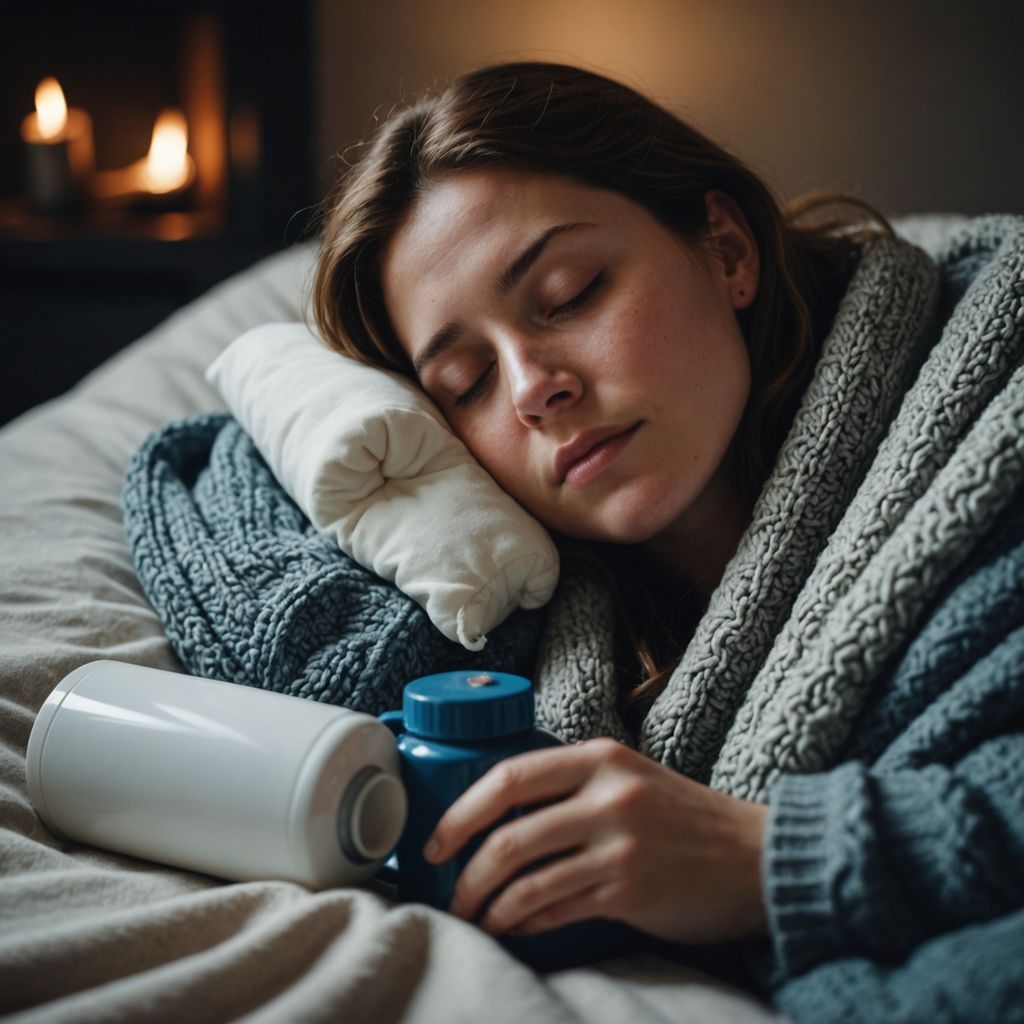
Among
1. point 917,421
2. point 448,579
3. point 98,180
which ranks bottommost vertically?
point 98,180

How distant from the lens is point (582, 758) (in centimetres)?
64

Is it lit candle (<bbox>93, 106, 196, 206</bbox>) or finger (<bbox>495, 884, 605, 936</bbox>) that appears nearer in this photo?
finger (<bbox>495, 884, 605, 936</bbox>)

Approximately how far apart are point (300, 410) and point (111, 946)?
0.50 m

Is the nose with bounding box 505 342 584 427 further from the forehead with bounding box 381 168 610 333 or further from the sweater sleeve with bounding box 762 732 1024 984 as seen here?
the sweater sleeve with bounding box 762 732 1024 984

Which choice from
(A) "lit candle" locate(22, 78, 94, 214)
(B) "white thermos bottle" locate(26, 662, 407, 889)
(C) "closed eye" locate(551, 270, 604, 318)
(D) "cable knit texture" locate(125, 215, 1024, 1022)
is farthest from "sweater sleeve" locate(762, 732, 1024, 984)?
(A) "lit candle" locate(22, 78, 94, 214)

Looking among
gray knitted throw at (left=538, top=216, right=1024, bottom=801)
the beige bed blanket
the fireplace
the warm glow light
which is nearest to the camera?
the beige bed blanket

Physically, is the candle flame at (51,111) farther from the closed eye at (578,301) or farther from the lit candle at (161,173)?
the closed eye at (578,301)

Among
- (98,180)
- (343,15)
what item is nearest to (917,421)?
(343,15)

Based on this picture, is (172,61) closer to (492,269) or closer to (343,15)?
(343,15)

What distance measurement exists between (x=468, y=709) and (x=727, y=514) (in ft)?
1.52

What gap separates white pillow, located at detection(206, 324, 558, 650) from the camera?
2.80 feet

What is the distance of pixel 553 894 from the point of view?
2.01ft

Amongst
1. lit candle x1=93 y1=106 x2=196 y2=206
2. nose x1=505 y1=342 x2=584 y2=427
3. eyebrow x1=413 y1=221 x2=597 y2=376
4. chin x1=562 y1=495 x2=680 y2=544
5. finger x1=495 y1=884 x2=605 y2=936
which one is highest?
eyebrow x1=413 y1=221 x2=597 y2=376

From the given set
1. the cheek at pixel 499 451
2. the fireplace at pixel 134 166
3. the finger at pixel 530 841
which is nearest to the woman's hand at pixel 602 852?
the finger at pixel 530 841
